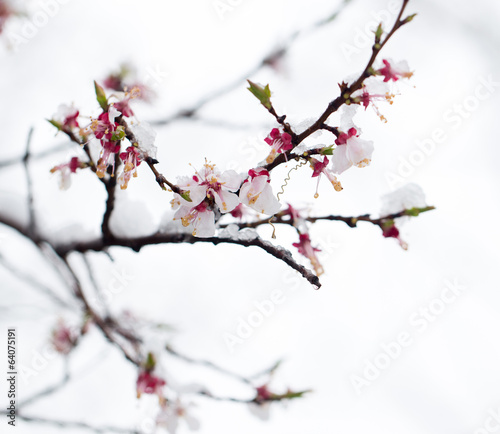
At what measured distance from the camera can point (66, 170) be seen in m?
1.35

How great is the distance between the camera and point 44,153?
2715 millimetres

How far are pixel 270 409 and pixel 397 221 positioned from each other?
1.24m

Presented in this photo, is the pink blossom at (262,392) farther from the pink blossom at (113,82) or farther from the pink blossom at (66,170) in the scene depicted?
the pink blossom at (113,82)

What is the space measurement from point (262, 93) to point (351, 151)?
0.29 m

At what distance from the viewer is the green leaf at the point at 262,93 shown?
94 centimetres

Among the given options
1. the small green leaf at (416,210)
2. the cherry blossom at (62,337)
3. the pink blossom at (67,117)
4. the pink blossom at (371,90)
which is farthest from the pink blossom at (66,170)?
the cherry blossom at (62,337)

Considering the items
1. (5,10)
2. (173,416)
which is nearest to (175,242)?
(173,416)

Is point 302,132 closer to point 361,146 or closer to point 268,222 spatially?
point 361,146

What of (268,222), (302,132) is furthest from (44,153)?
(302,132)

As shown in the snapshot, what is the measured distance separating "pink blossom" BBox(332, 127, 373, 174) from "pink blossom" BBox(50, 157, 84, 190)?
83 cm

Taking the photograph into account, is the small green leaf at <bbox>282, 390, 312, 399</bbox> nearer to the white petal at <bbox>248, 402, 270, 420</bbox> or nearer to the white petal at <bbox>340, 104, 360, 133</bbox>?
the white petal at <bbox>248, 402, 270, 420</bbox>

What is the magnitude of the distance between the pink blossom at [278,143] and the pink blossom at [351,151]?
0.12 m

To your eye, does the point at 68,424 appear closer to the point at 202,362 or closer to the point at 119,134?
the point at 202,362

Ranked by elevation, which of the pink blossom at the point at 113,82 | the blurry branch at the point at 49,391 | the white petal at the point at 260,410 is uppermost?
the pink blossom at the point at 113,82
